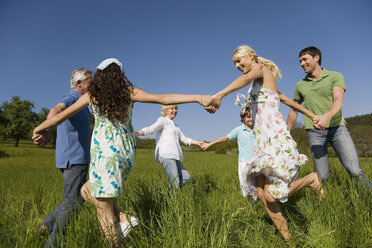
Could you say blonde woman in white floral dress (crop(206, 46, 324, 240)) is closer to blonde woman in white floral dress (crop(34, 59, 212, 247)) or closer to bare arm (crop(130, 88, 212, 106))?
bare arm (crop(130, 88, 212, 106))

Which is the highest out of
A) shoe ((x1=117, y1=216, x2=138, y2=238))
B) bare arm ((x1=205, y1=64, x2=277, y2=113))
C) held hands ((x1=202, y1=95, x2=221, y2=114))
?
bare arm ((x1=205, y1=64, x2=277, y2=113))

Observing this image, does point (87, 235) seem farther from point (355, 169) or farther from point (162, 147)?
point (355, 169)

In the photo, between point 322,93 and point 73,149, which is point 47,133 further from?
point 322,93

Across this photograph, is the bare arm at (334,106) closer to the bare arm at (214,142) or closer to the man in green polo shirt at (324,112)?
the man in green polo shirt at (324,112)

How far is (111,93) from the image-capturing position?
217 cm

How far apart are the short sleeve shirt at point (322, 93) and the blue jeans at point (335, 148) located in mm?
121

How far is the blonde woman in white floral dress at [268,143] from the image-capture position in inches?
97.9

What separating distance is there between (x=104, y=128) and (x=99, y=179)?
44cm

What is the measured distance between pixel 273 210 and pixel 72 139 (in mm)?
2351

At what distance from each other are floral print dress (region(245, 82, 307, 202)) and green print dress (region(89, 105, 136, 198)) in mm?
1260

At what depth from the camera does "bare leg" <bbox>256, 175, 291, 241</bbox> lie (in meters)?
2.51

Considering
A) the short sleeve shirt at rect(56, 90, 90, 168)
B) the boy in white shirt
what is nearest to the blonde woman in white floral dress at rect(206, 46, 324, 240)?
the short sleeve shirt at rect(56, 90, 90, 168)

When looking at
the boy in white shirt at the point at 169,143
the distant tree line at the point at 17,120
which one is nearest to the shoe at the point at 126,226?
the boy in white shirt at the point at 169,143

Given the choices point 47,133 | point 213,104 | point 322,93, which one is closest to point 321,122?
point 322,93
